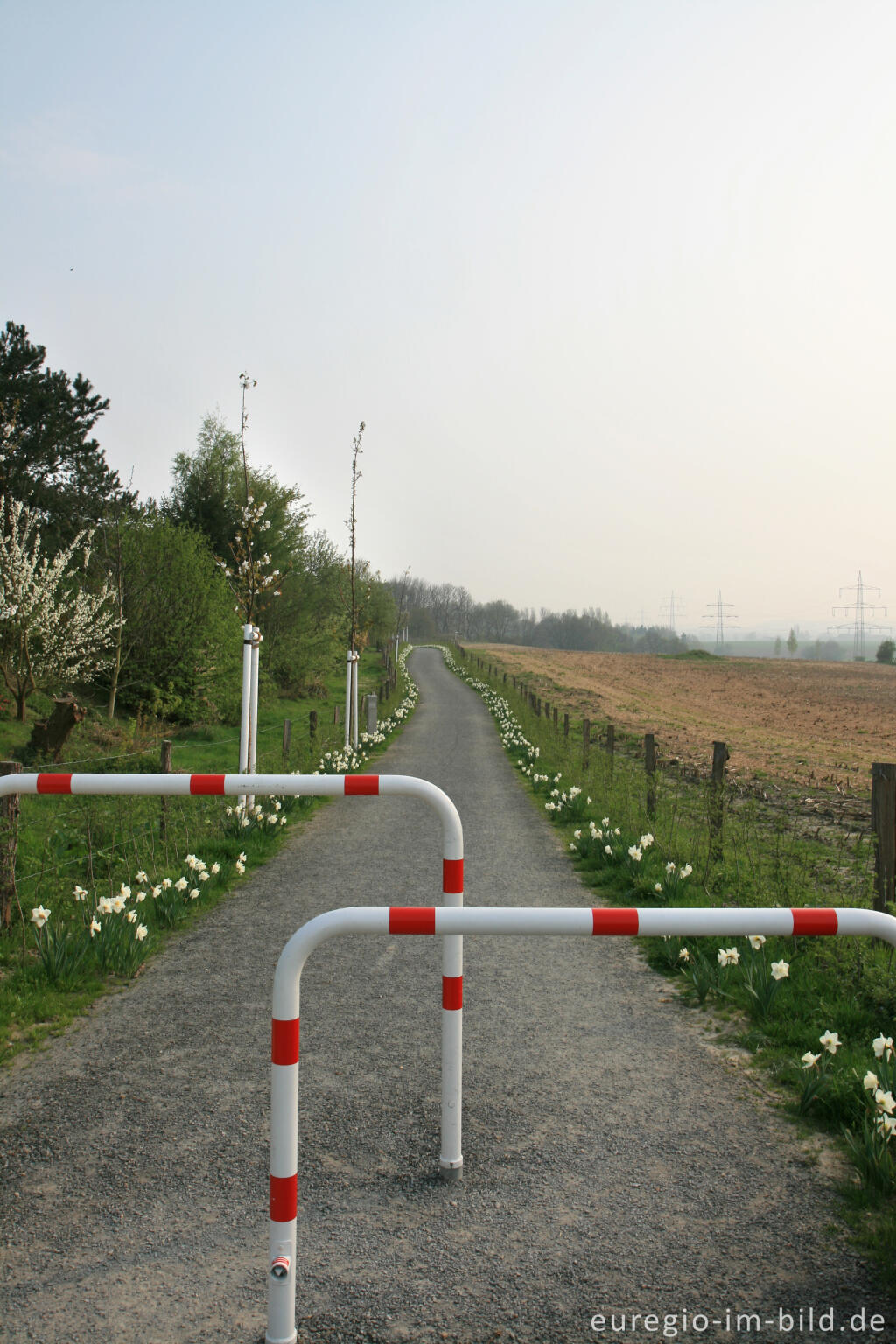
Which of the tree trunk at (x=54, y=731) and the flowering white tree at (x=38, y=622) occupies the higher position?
the flowering white tree at (x=38, y=622)

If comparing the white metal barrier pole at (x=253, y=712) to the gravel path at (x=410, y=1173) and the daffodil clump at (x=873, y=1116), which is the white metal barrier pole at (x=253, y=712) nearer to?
the gravel path at (x=410, y=1173)

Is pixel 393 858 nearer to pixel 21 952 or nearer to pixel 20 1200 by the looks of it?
pixel 21 952

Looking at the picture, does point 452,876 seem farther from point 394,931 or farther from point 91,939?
point 91,939

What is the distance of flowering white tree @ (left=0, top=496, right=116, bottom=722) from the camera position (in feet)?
56.9

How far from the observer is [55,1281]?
2.49 metres

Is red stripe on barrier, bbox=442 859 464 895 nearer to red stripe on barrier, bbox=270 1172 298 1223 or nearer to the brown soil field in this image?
red stripe on barrier, bbox=270 1172 298 1223

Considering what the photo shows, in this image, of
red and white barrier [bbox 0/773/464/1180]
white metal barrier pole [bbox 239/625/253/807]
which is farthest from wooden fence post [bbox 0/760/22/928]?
white metal barrier pole [bbox 239/625/253/807]

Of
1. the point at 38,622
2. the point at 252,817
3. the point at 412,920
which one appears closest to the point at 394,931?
the point at 412,920

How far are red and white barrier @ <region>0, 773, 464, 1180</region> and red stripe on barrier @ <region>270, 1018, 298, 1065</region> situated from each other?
1017 millimetres

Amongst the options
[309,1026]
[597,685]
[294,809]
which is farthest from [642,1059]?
[597,685]

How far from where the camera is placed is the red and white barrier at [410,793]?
10.3ft

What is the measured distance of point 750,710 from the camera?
1359 inches

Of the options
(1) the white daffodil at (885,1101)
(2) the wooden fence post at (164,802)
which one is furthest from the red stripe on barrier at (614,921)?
(2) the wooden fence post at (164,802)

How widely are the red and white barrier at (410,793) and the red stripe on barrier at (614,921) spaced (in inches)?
34.6
